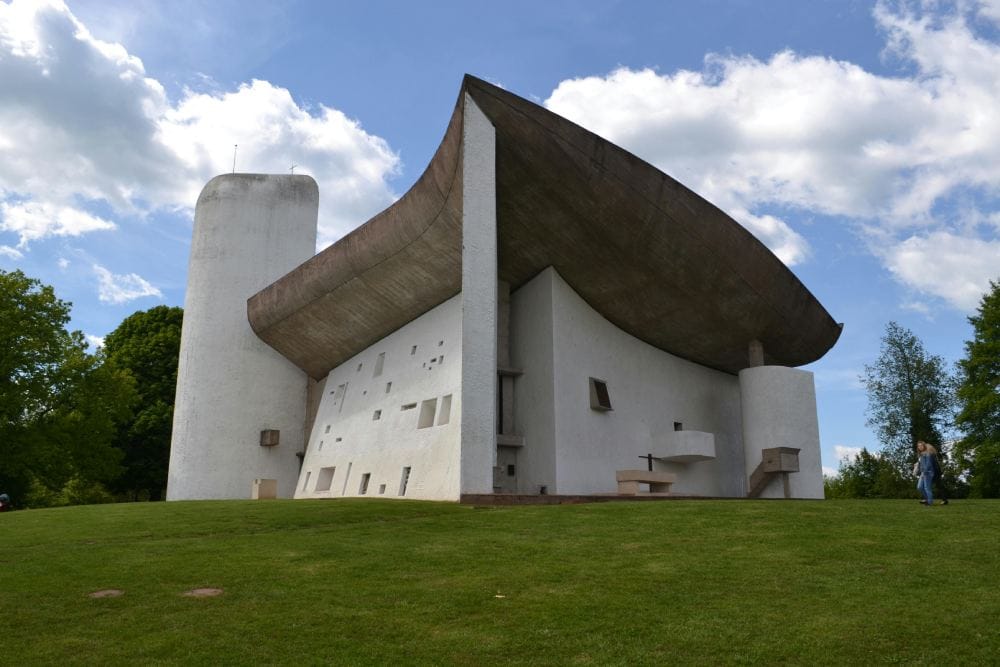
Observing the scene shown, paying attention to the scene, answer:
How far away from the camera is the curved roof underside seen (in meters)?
19.6

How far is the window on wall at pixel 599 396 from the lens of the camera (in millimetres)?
23547

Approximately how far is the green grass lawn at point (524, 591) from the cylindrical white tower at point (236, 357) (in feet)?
57.7

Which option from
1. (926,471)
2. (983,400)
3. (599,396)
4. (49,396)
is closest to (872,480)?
(983,400)

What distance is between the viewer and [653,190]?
819 inches

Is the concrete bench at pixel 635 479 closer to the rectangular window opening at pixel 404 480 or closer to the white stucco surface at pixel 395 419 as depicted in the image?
the white stucco surface at pixel 395 419

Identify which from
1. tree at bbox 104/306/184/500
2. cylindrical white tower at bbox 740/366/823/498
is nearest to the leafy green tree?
cylindrical white tower at bbox 740/366/823/498

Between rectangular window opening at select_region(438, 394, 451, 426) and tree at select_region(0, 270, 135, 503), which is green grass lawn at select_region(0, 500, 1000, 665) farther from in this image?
tree at select_region(0, 270, 135, 503)

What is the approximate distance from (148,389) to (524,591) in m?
31.6

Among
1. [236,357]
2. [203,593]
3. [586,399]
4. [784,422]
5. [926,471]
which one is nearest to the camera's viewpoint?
[203,593]

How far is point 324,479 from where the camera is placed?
28.1m

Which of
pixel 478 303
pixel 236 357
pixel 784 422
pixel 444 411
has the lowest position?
pixel 444 411

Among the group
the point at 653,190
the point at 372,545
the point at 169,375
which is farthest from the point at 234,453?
the point at 372,545

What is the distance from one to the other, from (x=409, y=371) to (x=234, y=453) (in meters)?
9.89

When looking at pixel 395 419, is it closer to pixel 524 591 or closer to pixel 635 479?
pixel 635 479
